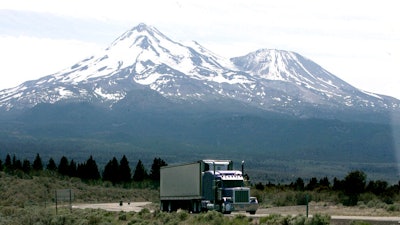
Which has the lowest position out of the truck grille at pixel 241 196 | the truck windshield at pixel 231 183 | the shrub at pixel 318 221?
the shrub at pixel 318 221

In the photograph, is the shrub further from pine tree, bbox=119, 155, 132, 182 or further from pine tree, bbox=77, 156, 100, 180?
pine tree, bbox=119, 155, 132, 182

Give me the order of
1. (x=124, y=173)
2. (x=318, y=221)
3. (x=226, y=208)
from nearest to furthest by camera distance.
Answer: (x=318, y=221) → (x=226, y=208) → (x=124, y=173)

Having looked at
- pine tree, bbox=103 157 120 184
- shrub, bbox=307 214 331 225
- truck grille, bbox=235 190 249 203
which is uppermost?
pine tree, bbox=103 157 120 184

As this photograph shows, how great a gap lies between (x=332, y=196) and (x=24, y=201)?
30407 millimetres

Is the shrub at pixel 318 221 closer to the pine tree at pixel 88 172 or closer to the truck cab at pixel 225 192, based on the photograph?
the truck cab at pixel 225 192

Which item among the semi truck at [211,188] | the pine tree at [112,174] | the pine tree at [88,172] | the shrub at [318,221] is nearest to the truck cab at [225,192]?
the semi truck at [211,188]

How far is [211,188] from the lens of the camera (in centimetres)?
5262

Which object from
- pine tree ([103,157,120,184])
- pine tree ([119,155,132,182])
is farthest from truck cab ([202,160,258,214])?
pine tree ([119,155,132,182])

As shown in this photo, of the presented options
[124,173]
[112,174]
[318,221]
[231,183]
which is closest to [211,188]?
[231,183]

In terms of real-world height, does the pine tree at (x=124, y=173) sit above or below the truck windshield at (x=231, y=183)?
above

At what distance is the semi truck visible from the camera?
52.0m

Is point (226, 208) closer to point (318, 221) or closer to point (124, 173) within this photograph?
point (318, 221)

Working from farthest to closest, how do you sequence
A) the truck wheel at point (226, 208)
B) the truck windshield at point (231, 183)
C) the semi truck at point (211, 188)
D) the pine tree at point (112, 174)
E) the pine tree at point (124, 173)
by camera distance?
the pine tree at point (124, 173) → the pine tree at point (112, 174) → the truck windshield at point (231, 183) → the semi truck at point (211, 188) → the truck wheel at point (226, 208)

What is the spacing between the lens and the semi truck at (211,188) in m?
52.0
